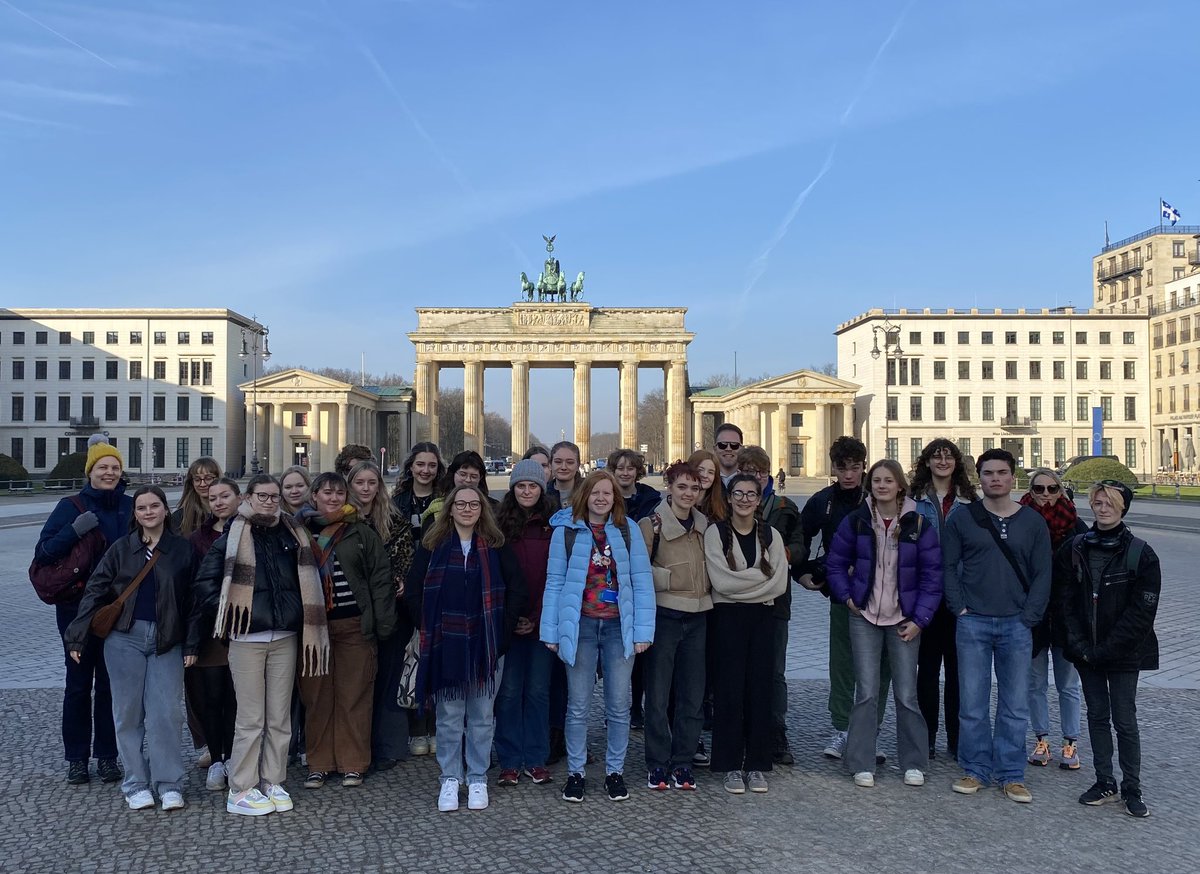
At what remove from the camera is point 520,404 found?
70.2m

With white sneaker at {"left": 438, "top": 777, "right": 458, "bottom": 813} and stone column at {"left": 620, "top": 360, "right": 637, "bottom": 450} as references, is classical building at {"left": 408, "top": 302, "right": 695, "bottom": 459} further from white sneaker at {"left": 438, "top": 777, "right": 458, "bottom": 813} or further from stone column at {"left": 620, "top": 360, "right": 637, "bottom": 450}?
white sneaker at {"left": 438, "top": 777, "right": 458, "bottom": 813}

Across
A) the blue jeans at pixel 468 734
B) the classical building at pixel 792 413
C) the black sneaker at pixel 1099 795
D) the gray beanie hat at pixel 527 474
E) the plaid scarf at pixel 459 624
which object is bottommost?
the black sneaker at pixel 1099 795

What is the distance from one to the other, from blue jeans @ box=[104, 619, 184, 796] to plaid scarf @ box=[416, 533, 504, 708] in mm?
1547

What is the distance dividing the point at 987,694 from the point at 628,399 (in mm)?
65176

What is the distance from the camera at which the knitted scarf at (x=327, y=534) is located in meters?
5.70

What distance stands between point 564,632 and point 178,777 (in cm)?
257

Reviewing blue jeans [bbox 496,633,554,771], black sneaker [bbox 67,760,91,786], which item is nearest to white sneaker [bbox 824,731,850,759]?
blue jeans [bbox 496,633,554,771]

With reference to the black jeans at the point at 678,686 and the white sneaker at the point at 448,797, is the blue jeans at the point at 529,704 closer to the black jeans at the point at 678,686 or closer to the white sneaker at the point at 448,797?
the white sneaker at the point at 448,797

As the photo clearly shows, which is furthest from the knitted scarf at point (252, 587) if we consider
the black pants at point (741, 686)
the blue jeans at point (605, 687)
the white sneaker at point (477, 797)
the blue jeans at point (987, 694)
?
the blue jeans at point (987, 694)

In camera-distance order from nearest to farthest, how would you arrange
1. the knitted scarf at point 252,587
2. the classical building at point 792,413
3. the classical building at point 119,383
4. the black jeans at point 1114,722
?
the black jeans at point 1114,722, the knitted scarf at point 252,587, the classical building at point 119,383, the classical building at point 792,413

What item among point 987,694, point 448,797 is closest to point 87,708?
point 448,797

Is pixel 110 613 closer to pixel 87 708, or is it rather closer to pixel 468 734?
pixel 87 708

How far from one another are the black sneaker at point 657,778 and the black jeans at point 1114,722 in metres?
2.66

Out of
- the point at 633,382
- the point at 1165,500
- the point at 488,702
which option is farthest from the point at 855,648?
the point at 633,382
